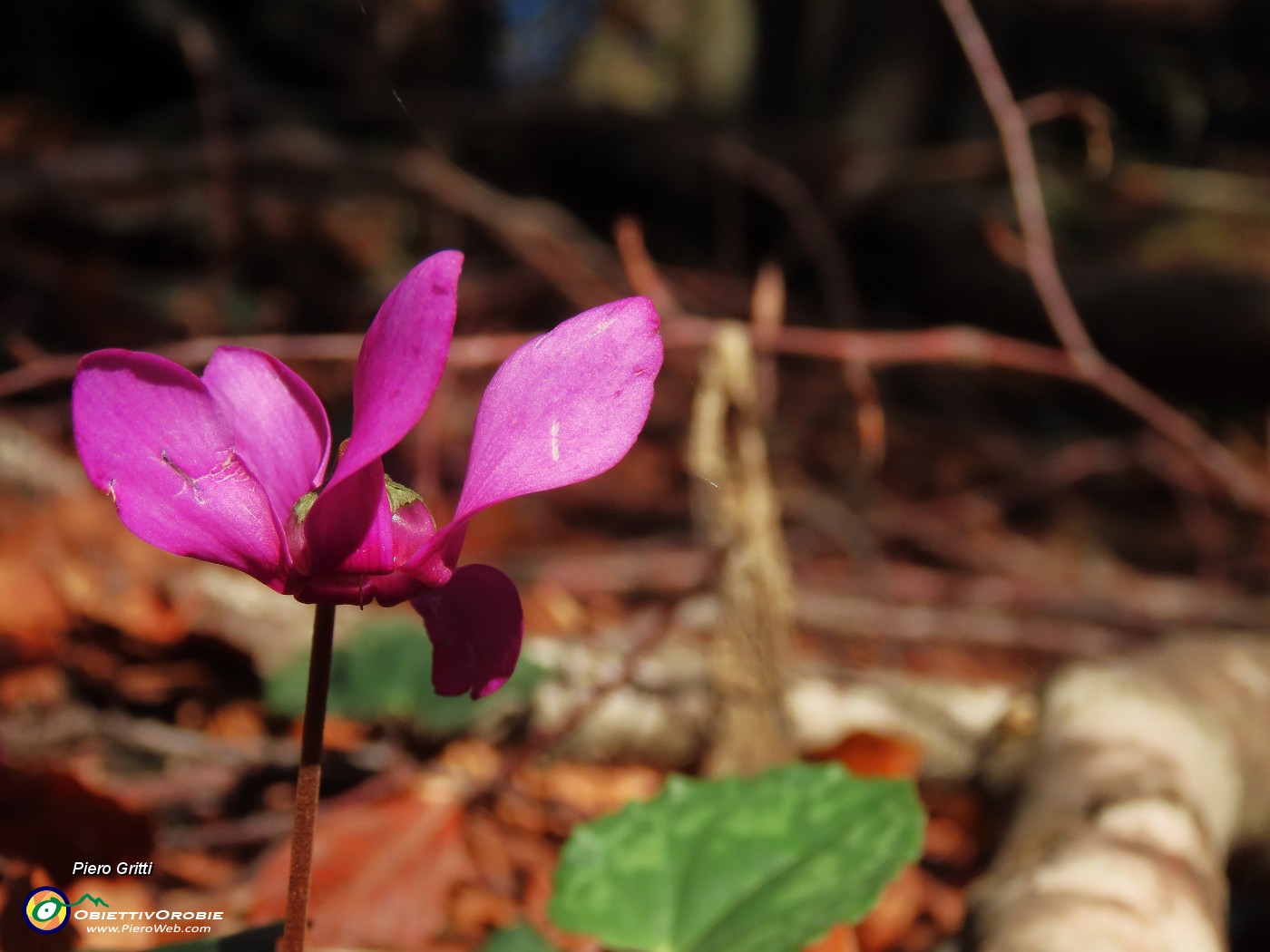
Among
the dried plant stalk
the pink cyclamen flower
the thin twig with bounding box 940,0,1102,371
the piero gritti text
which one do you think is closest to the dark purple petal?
the pink cyclamen flower

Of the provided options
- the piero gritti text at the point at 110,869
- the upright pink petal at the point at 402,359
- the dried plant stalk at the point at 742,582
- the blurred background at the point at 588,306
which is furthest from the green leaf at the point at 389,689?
the upright pink petal at the point at 402,359

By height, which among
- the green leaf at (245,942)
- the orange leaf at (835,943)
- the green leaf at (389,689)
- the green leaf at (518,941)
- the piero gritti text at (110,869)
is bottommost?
the green leaf at (245,942)

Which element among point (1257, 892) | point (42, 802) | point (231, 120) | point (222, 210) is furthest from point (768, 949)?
point (231, 120)

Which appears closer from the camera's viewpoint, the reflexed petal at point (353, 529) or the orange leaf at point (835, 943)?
the reflexed petal at point (353, 529)

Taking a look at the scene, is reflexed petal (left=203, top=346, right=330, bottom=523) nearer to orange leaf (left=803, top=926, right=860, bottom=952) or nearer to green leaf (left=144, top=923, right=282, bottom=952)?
green leaf (left=144, top=923, right=282, bottom=952)

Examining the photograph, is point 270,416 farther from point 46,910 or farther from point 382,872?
point 382,872

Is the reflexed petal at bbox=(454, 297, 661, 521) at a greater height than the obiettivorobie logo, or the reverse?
the reflexed petal at bbox=(454, 297, 661, 521)

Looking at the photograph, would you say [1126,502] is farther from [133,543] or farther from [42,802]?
[42,802]

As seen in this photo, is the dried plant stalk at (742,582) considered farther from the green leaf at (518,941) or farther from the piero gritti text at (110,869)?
the piero gritti text at (110,869)
